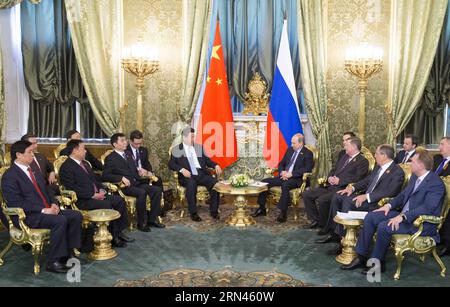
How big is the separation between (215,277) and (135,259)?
107 centimetres

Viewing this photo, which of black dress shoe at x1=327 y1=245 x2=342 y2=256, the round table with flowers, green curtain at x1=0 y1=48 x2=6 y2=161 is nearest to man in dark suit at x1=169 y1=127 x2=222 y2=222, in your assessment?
the round table with flowers

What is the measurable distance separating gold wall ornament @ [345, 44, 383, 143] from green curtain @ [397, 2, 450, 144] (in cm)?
105

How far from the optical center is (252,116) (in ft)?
27.0

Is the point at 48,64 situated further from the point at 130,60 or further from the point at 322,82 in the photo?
the point at 322,82

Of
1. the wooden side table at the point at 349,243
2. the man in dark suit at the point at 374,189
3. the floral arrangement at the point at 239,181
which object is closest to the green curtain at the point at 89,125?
the floral arrangement at the point at 239,181

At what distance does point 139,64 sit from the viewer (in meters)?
7.66

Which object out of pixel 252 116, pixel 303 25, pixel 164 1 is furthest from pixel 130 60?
pixel 303 25

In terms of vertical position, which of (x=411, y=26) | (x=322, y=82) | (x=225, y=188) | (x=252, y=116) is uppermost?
(x=411, y=26)

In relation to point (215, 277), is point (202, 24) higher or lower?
higher

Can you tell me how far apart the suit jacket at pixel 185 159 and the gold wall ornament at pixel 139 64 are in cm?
94

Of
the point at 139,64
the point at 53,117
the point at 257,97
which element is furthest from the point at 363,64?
the point at 53,117

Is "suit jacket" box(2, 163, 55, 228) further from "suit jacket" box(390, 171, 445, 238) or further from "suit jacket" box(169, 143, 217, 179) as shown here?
"suit jacket" box(390, 171, 445, 238)

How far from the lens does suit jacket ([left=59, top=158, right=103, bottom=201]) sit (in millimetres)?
5762

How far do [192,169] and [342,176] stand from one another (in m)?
2.31
